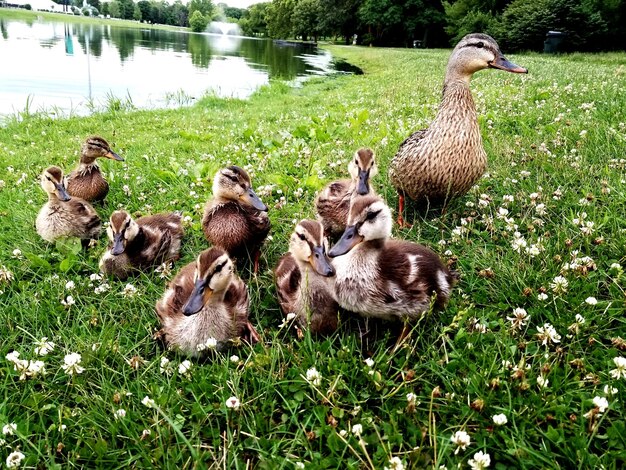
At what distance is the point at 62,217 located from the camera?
3967 mm

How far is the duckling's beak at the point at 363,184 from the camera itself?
3449 millimetres

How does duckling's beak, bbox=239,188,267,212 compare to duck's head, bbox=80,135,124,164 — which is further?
duck's head, bbox=80,135,124,164

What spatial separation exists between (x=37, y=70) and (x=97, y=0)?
10693 centimetres

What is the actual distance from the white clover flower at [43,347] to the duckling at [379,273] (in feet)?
5.30

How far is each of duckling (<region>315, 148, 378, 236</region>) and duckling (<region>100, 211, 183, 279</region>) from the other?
1309mm

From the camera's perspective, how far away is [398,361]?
2283 millimetres

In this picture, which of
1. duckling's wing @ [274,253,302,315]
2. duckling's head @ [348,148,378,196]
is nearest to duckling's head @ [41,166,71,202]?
duckling's wing @ [274,253,302,315]

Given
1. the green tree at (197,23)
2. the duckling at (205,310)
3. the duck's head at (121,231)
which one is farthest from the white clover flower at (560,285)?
the green tree at (197,23)

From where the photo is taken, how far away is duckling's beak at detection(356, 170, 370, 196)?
345 centimetres

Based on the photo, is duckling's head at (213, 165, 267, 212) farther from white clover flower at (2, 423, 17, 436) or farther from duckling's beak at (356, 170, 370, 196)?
white clover flower at (2, 423, 17, 436)

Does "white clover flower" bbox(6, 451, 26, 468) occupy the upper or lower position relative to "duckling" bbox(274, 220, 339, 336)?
lower

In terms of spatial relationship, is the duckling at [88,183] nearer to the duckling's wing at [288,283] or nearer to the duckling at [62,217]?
the duckling at [62,217]

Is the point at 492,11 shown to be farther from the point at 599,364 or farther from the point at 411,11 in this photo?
the point at 599,364

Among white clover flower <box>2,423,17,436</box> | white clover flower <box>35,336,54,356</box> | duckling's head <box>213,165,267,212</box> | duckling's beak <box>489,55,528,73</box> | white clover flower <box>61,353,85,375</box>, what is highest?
duckling's beak <box>489,55,528,73</box>
